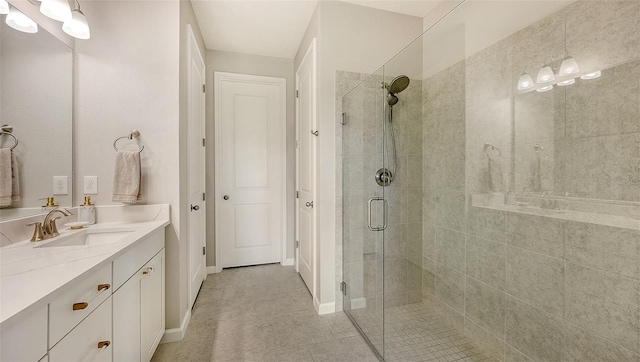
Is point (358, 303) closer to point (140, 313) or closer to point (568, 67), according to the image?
point (140, 313)

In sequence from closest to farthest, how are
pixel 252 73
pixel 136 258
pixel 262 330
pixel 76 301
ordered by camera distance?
1. pixel 76 301
2. pixel 136 258
3. pixel 262 330
4. pixel 252 73

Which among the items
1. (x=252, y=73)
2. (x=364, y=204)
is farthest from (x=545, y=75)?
(x=252, y=73)

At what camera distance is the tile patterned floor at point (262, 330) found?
1.64 m

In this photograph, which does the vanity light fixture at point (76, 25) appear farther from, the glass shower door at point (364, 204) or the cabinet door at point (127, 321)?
the glass shower door at point (364, 204)

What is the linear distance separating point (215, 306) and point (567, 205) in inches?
102

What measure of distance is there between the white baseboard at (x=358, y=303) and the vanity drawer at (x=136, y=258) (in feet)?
4.99

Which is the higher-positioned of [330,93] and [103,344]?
[330,93]

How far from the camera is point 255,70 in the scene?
123 inches

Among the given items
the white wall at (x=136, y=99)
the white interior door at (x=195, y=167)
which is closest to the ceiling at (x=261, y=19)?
the white interior door at (x=195, y=167)

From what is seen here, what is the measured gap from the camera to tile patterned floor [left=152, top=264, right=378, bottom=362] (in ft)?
5.39

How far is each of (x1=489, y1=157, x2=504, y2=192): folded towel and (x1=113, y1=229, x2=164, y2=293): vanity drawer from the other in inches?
77.7

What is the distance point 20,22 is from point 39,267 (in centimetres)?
130

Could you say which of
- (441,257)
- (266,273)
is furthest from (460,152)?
(266,273)

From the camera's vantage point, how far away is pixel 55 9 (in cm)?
126
